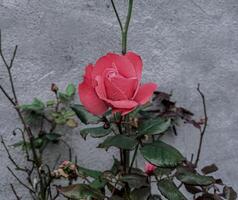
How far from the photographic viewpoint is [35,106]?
144 centimetres

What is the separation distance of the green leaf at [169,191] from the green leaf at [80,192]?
0.14 metres

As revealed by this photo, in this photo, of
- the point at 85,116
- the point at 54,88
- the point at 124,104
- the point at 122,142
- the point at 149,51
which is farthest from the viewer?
the point at 149,51

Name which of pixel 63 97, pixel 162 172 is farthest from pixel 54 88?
pixel 162 172

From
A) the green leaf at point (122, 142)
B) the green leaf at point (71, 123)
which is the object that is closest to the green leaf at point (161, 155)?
the green leaf at point (122, 142)

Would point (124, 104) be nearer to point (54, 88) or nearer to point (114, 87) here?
point (114, 87)

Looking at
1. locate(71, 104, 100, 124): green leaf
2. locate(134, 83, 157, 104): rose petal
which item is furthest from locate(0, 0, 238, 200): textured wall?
locate(134, 83, 157, 104): rose petal

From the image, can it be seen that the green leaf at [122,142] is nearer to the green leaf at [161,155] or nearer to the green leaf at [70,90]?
the green leaf at [161,155]

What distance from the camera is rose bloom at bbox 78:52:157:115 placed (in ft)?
2.81

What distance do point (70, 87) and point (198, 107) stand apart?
50cm

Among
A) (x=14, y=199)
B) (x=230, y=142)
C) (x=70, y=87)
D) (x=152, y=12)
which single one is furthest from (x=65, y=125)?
(x=230, y=142)

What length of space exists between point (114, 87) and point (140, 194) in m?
0.30

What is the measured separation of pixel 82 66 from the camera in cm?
153

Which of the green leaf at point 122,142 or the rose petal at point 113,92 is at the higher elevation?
the rose petal at point 113,92

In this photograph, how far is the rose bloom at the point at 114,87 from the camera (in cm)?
86
